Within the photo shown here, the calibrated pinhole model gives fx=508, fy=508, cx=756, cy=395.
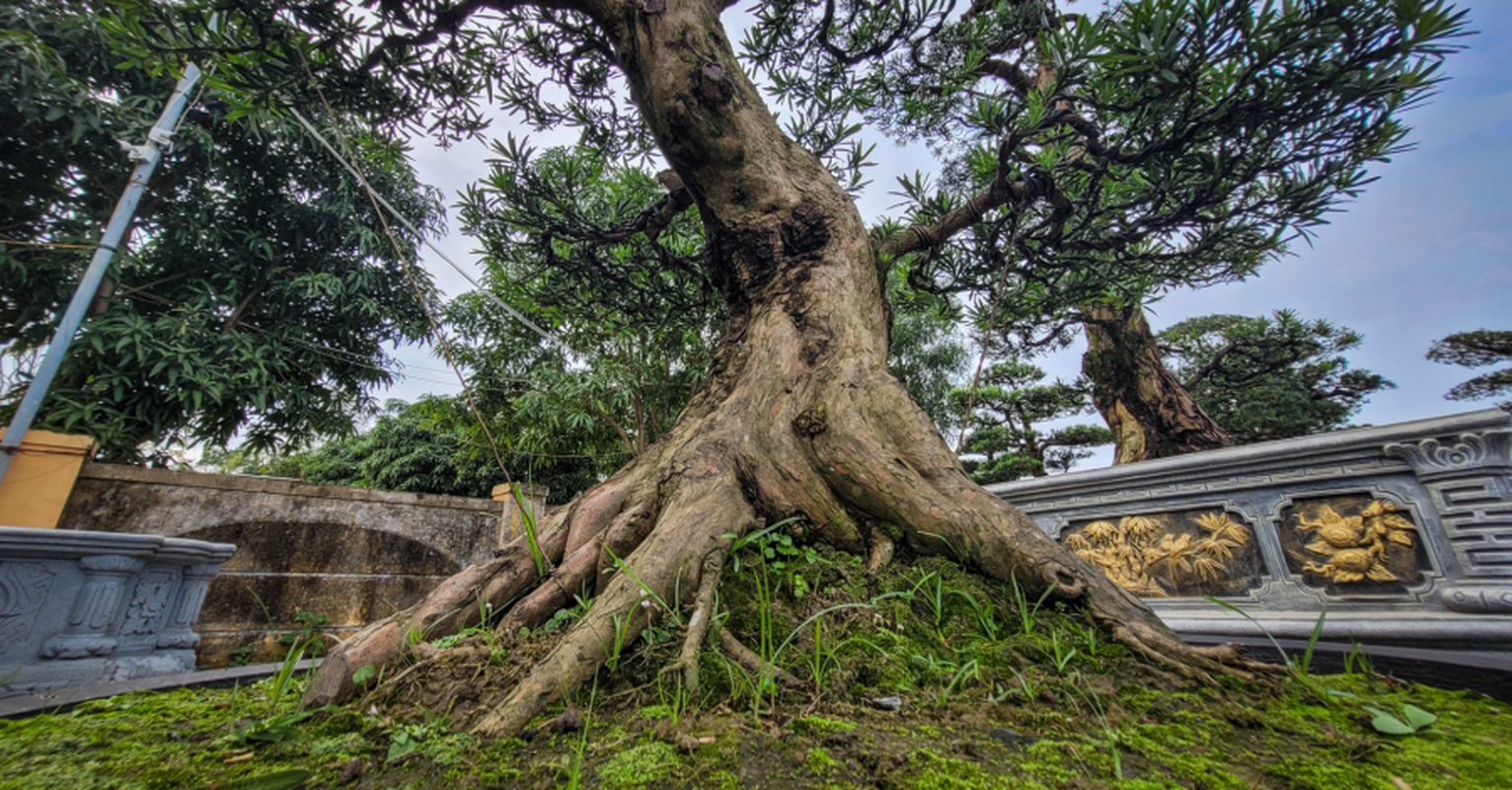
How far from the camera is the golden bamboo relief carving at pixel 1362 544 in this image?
2146 mm

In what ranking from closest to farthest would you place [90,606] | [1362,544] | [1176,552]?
1. [1362,544]
2. [90,606]
3. [1176,552]

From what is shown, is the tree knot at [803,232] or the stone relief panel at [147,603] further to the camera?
the stone relief panel at [147,603]

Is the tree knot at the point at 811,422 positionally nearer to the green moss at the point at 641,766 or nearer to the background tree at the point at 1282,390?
the green moss at the point at 641,766

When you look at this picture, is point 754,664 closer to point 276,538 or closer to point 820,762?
point 820,762

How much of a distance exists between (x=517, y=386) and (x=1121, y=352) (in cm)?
907

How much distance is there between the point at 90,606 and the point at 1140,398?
8378 millimetres

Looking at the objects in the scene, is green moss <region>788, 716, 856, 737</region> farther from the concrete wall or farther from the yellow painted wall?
the yellow painted wall

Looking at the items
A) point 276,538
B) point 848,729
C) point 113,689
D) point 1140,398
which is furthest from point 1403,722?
point 276,538

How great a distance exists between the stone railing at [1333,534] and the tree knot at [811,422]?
2257mm

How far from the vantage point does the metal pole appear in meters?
4.32

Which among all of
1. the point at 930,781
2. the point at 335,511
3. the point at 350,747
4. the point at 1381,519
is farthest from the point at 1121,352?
the point at 335,511

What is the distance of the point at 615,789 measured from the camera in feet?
2.32

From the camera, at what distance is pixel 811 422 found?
179 cm

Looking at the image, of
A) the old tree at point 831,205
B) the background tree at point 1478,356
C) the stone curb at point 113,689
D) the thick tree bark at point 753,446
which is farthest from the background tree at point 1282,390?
the stone curb at point 113,689
